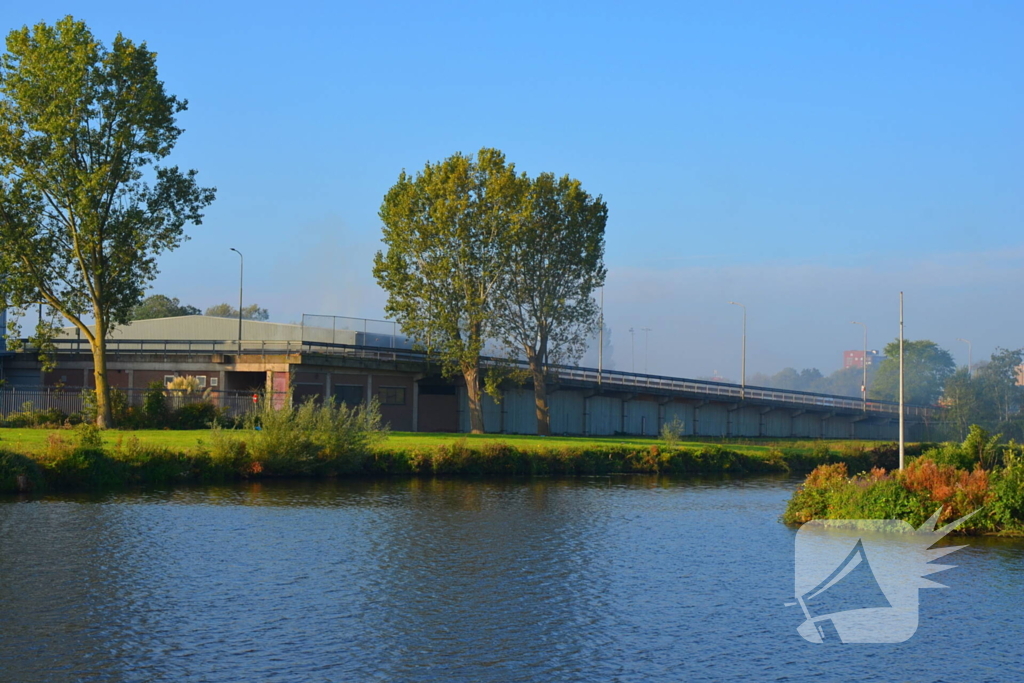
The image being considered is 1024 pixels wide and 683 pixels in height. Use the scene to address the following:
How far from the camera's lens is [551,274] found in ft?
212

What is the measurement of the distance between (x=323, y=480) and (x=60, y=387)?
21.6 metres

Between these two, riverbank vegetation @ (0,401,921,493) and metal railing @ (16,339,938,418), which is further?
metal railing @ (16,339,938,418)

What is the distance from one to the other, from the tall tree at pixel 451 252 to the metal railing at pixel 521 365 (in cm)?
340

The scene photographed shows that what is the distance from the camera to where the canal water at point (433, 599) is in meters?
15.5

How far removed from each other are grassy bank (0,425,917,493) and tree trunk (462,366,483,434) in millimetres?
9148

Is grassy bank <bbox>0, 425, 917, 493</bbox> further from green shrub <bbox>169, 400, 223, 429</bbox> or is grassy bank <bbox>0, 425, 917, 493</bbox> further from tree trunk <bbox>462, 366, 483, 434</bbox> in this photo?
tree trunk <bbox>462, 366, 483, 434</bbox>

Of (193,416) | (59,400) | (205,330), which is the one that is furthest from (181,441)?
(205,330)

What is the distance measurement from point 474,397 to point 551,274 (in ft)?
29.9

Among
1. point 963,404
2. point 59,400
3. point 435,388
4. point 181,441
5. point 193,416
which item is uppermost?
point 435,388

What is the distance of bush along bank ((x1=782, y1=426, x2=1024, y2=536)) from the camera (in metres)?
28.1

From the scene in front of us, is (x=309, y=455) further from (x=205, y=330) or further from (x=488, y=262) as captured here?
(x=205, y=330)

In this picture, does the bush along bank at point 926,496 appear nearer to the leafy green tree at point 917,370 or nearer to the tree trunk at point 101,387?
the tree trunk at point 101,387

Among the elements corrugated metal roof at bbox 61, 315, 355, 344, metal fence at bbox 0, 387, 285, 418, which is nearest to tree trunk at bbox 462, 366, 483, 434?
metal fence at bbox 0, 387, 285, 418

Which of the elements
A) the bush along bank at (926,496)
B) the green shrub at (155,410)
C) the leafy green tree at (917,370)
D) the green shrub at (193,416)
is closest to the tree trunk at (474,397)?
the green shrub at (193,416)
